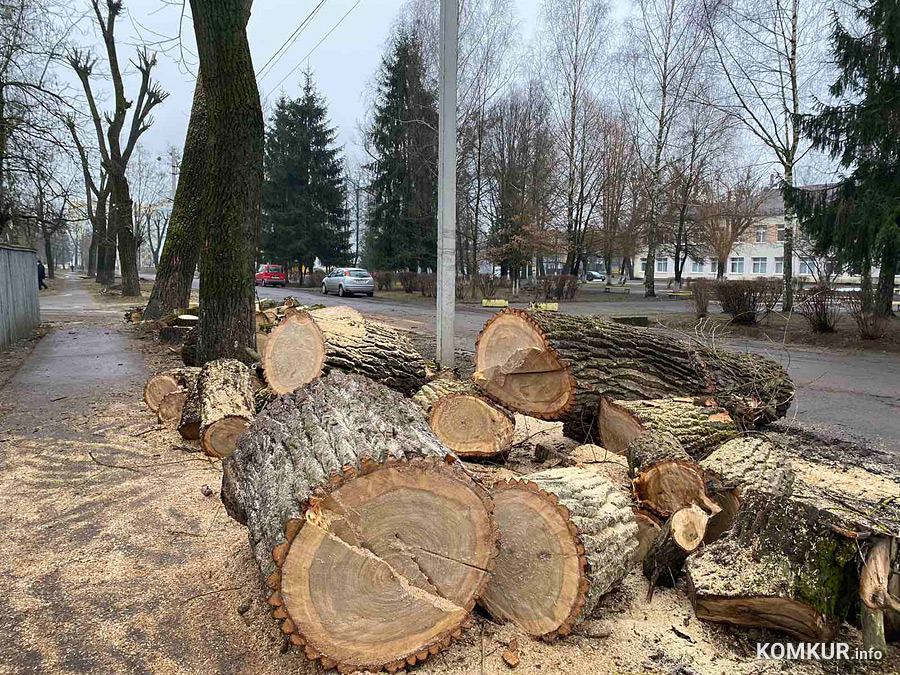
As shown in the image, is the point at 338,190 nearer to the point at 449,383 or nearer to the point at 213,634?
the point at 449,383

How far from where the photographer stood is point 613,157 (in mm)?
26453

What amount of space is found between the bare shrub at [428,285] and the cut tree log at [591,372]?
66.9 ft

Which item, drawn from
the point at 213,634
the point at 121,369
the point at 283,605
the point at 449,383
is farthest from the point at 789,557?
the point at 121,369

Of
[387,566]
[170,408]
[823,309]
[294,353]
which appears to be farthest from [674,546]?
[823,309]

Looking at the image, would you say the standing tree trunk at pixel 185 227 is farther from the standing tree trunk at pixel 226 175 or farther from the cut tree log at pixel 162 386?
the cut tree log at pixel 162 386

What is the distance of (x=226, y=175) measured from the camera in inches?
232

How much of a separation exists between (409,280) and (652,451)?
24.7 meters

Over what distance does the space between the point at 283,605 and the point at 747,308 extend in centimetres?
1485

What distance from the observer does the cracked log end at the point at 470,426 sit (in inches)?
158

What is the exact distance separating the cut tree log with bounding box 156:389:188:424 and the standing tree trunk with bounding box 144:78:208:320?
5.52 meters

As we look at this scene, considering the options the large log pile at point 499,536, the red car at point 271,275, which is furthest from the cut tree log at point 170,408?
the red car at point 271,275

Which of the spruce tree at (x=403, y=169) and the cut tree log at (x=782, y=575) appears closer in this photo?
the cut tree log at (x=782, y=575)

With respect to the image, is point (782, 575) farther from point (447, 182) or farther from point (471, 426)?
point (447, 182)

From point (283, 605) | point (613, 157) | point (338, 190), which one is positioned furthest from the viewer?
point (338, 190)
